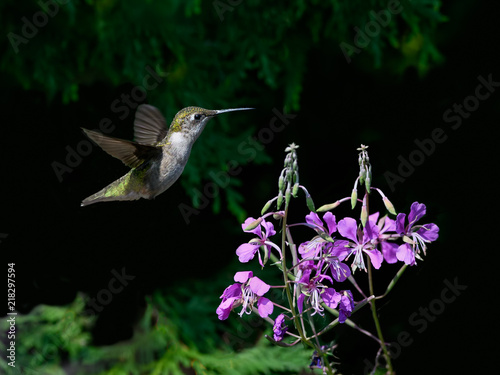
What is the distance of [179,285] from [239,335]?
0.52 meters

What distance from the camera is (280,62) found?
12.0ft

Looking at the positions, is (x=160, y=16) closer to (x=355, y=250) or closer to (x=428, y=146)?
(x=428, y=146)

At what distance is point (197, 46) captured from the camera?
11.0 feet

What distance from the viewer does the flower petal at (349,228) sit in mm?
1176

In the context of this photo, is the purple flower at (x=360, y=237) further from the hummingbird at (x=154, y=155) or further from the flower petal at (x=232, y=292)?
the hummingbird at (x=154, y=155)

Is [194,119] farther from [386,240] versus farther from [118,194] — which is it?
[386,240]

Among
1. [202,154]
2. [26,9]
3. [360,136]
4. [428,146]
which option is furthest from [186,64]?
[428,146]
